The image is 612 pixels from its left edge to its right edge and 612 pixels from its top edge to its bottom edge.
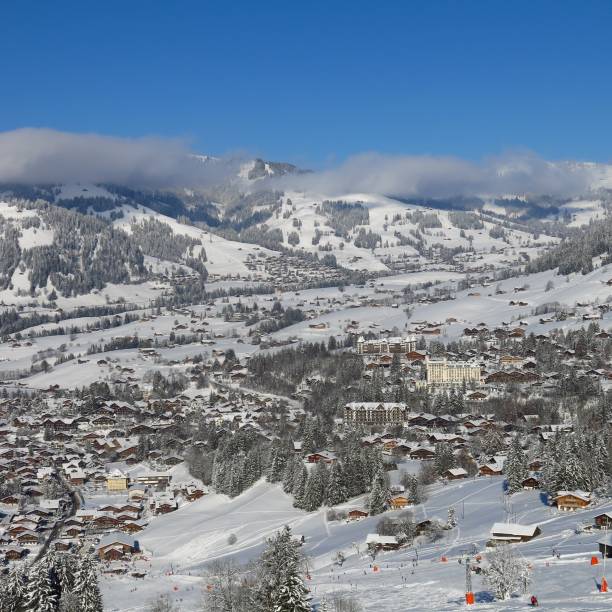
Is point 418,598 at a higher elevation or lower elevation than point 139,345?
lower

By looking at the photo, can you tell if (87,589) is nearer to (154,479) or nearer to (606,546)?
(606,546)

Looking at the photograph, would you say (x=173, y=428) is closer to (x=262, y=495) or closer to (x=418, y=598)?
(x=262, y=495)

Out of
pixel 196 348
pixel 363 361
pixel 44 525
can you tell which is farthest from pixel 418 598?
pixel 196 348

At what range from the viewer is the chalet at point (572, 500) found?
53.1 meters

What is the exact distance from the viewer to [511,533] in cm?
4725

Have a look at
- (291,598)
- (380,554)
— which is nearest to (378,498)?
(380,554)

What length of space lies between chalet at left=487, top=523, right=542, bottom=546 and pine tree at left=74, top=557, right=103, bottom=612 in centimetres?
1930

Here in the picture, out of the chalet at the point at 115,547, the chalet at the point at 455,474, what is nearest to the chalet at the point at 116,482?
the chalet at the point at 115,547

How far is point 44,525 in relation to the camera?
72312mm

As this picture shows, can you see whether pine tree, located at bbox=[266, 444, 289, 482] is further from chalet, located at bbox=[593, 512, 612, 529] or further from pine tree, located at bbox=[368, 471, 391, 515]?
chalet, located at bbox=[593, 512, 612, 529]

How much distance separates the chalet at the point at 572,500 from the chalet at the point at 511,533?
6048 mm

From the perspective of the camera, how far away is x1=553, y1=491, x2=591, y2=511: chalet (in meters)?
53.1

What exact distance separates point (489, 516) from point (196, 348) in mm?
106574

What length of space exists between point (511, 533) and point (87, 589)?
68.2 ft
